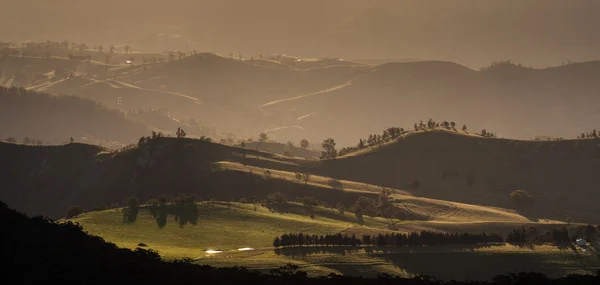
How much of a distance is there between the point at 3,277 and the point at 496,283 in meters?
64.4

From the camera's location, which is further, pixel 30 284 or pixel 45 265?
pixel 45 265

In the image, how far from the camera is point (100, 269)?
113m

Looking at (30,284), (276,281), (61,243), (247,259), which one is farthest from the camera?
(247,259)

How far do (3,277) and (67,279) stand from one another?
780 cm

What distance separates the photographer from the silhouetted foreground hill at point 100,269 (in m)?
108

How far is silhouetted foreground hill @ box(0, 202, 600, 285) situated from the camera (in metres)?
108

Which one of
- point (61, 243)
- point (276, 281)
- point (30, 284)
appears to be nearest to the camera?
point (30, 284)

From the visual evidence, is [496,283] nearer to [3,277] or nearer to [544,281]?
[544,281]

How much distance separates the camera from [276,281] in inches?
4363

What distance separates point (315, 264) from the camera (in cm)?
19462

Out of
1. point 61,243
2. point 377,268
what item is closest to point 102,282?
point 61,243

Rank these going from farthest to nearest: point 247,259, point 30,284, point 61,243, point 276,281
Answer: point 247,259 → point 61,243 → point 276,281 → point 30,284

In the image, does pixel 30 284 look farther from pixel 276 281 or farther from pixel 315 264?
pixel 315 264

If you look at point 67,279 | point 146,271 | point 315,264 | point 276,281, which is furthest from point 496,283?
point 315,264
